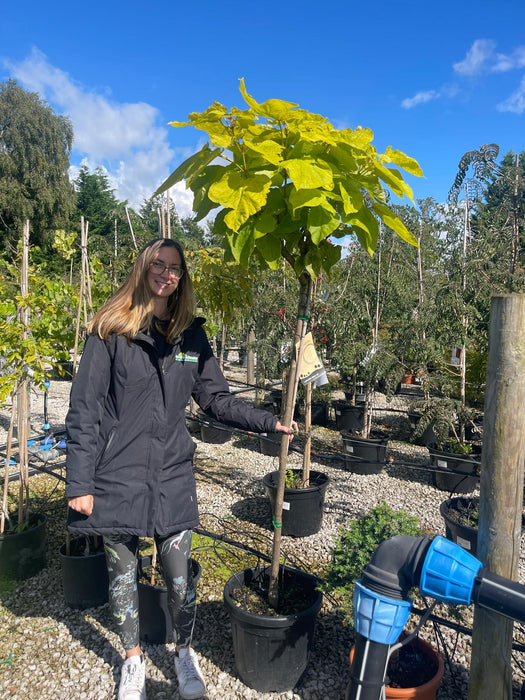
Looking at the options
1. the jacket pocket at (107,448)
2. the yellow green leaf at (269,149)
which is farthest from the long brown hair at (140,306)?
the yellow green leaf at (269,149)

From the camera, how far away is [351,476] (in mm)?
5523

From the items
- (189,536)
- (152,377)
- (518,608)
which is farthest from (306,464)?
(518,608)

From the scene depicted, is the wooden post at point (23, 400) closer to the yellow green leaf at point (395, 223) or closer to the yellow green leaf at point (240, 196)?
the yellow green leaf at point (240, 196)

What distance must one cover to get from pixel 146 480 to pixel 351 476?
156 inches

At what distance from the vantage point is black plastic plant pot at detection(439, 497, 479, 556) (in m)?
3.32

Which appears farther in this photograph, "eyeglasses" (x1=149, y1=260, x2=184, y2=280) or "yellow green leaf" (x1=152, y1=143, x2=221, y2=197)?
"eyeglasses" (x1=149, y1=260, x2=184, y2=280)

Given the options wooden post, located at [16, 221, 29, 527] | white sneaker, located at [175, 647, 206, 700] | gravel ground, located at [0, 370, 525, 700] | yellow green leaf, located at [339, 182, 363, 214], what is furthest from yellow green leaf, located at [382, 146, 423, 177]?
wooden post, located at [16, 221, 29, 527]

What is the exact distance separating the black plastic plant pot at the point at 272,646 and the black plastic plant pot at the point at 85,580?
0.99 meters

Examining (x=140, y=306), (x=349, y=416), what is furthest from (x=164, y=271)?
(x=349, y=416)

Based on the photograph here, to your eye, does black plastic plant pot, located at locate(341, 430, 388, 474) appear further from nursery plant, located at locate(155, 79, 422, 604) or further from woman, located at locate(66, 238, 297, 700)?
nursery plant, located at locate(155, 79, 422, 604)

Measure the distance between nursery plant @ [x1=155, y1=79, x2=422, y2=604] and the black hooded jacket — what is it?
713mm

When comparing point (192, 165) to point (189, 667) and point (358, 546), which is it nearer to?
point (358, 546)

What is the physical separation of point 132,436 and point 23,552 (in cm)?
178

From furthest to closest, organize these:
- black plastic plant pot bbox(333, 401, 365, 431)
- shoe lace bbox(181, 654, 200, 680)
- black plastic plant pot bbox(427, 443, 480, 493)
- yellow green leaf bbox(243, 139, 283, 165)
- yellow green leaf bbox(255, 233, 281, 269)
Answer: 1. black plastic plant pot bbox(333, 401, 365, 431)
2. black plastic plant pot bbox(427, 443, 480, 493)
3. shoe lace bbox(181, 654, 200, 680)
4. yellow green leaf bbox(255, 233, 281, 269)
5. yellow green leaf bbox(243, 139, 283, 165)
